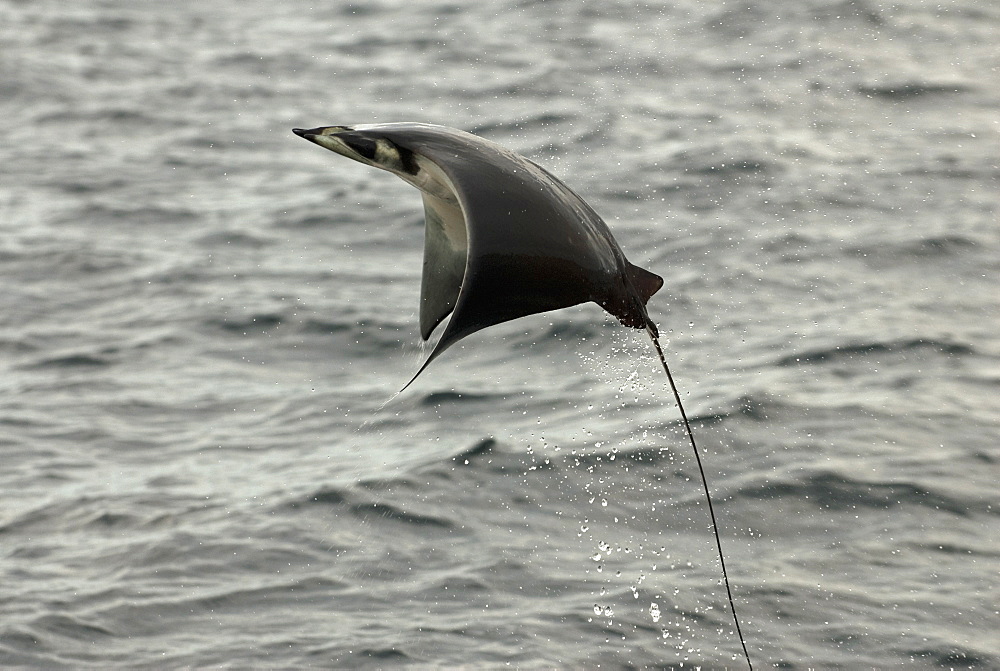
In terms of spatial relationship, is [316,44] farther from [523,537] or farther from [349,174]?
[523,537]

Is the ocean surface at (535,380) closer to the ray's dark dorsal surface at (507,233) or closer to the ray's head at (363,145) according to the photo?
the ray's dark dorsal surface at (507,233)

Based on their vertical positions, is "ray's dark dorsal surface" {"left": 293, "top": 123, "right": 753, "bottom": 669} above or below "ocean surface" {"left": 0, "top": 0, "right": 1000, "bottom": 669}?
above

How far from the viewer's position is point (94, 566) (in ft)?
18.2

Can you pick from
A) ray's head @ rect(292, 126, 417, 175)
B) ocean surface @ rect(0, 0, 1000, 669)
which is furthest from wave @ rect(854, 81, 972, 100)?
ray's head @ rect(292, 126, 417, 175)

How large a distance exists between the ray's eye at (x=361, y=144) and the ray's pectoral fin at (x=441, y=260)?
1.22ft

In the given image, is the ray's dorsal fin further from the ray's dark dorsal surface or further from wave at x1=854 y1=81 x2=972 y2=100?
wave at x1=854 y1=81 x2=972 y2=100

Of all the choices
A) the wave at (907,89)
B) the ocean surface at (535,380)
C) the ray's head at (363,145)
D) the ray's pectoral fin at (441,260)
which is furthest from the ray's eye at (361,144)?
the wave at (907,89)

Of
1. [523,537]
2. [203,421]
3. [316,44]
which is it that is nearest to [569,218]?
[523,537]

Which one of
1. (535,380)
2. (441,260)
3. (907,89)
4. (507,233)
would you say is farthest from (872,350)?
(907,89)

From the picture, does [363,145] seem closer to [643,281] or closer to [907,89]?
[643,281]

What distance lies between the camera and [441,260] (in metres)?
4.22

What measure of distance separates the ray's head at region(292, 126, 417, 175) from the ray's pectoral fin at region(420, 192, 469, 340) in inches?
12.0

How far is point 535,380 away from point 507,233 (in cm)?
352

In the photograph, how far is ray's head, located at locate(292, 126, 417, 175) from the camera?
12.0ft
